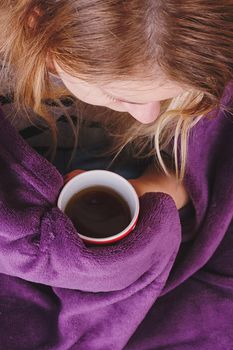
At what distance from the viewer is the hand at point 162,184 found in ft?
3.18

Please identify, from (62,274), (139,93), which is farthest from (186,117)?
(62,274)

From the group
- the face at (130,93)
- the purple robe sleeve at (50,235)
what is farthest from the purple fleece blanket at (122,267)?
the face at (130,93)

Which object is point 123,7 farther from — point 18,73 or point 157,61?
point 18,73

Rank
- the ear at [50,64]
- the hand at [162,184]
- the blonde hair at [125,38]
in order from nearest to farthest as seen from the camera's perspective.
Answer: the blonde hair at [125,38], the ear at [50,64], the hand at [162,184]

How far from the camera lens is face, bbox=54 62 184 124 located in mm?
661

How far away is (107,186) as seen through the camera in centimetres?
82

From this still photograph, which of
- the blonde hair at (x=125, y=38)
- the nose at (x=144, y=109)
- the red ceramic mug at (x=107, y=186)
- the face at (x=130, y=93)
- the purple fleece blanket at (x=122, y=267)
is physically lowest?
the purple fleece blanket at (x=122, y=267)

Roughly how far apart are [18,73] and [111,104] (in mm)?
147

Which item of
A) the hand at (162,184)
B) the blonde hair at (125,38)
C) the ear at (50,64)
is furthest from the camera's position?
the hand at (162,184)

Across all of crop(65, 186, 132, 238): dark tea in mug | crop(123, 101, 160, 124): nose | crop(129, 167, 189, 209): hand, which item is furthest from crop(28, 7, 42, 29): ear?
crop(129, 167, 189, 209): hand

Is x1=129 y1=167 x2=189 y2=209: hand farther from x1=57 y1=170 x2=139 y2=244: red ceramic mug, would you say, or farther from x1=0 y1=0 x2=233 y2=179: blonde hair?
x1=0 y1=0 x2=233 y2=179: blonde hair

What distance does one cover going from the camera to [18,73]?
78 cm

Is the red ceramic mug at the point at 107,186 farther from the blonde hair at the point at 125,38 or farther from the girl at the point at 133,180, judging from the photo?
the blonde hair at the point at 125,38

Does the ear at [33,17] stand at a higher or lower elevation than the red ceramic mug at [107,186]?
higher
